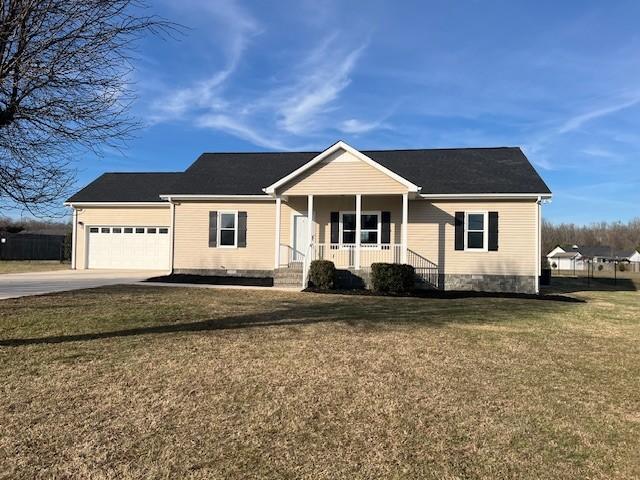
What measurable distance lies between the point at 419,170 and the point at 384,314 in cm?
990

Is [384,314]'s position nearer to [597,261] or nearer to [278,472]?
[278,472]

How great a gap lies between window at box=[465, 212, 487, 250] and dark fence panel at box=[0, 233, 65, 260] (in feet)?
83.2

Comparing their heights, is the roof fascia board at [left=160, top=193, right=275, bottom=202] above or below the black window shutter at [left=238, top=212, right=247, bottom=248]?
above

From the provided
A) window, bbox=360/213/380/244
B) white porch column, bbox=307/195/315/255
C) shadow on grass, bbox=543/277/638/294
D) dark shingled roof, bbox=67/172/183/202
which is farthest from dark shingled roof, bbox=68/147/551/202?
shadow on grass, bbox=543/277/638/294

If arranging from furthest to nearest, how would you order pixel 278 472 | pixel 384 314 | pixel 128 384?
pixel 384 314
pixel 128 384
pixel 278 472

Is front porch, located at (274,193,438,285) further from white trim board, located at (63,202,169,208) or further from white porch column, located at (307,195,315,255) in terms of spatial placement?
white trim board, located at (63,202,169,208)

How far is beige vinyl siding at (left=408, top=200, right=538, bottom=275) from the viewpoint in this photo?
16625 mm

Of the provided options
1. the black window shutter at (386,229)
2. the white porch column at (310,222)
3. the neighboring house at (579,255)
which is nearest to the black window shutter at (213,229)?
the white porch column at (310,222)

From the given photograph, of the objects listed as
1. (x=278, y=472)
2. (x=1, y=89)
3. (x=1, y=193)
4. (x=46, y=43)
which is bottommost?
(x=278, y=472)

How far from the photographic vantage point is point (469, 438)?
3980 mm

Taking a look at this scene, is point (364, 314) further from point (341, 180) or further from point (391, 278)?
point (341, 180)

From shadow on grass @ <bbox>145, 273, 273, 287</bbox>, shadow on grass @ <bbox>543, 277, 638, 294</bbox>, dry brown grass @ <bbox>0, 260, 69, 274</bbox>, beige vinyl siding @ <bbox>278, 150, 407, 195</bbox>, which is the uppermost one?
beige vinyl siding @ <bbox>278, 150, 407, 195</bbox>

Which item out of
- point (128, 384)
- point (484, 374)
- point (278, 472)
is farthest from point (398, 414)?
point (128, 384)

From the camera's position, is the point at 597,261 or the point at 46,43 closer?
the point at 46,43
